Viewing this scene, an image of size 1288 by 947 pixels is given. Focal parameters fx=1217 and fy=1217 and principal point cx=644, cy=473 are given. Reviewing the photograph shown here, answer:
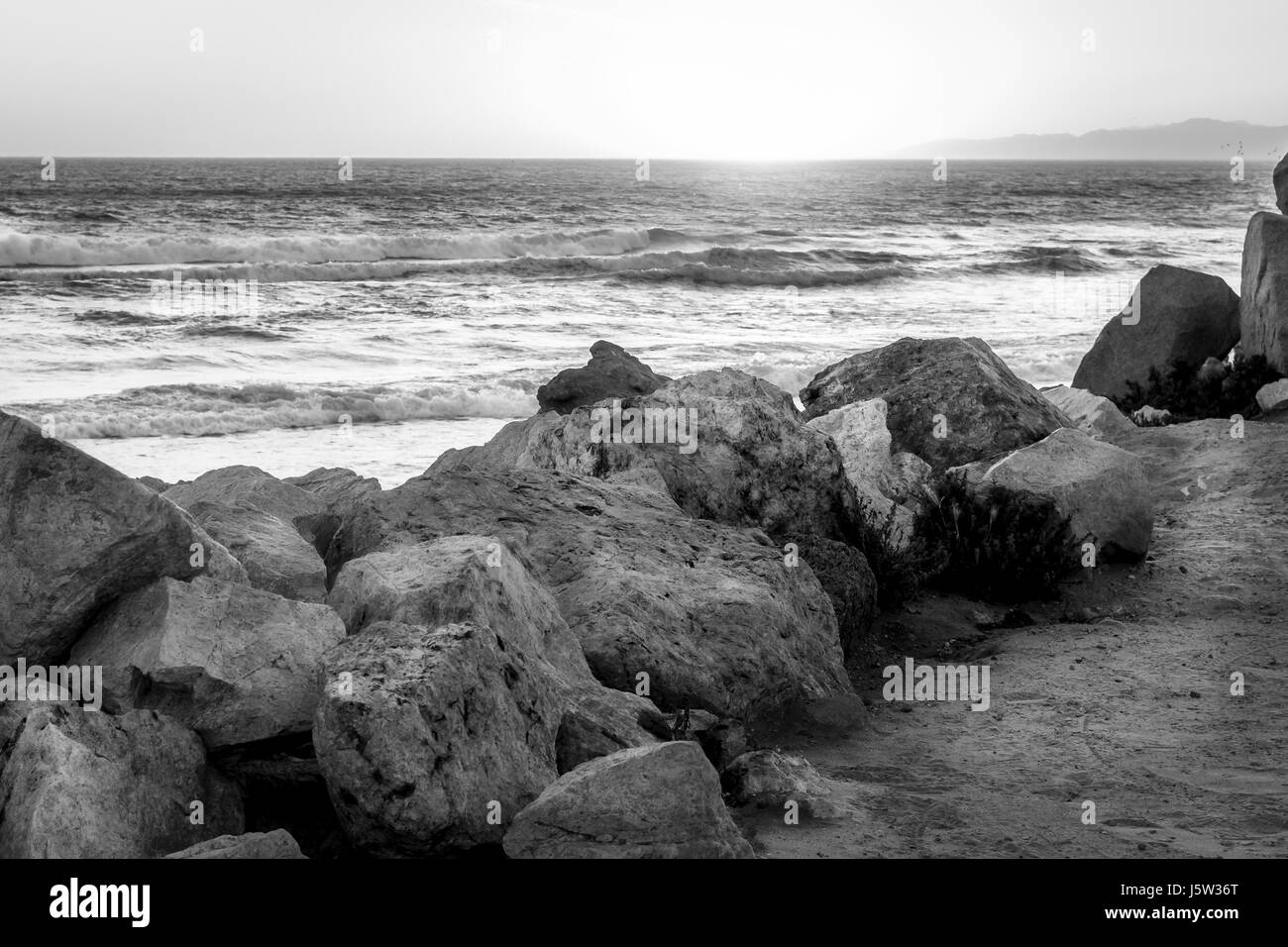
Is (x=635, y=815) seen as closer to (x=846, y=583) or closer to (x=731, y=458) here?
(x=846, y=583)

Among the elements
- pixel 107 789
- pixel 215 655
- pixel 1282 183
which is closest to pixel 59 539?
pixel 215 655

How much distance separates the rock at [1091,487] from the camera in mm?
7188

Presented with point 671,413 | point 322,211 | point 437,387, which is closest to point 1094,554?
point 671,413

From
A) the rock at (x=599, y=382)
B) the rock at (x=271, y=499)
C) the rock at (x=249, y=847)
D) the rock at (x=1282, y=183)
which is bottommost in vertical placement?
the rock at (x=249, y=847)

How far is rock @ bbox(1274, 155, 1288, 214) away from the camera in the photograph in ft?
41.4

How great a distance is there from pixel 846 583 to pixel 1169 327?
7.90 m

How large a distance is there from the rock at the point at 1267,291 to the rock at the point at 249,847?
1056cm

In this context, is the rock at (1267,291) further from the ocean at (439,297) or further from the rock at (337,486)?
the rock at (337,486)

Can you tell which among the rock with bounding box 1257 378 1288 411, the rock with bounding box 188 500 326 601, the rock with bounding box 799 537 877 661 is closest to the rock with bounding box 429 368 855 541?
the rock with bounding box 799 537 877 661

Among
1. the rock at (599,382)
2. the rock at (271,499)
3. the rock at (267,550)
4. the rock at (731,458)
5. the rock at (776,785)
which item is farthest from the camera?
the rock at (599,382)

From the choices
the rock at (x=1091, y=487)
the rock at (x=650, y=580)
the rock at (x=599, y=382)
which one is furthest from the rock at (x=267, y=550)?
the rock at (x=1091, y=487)

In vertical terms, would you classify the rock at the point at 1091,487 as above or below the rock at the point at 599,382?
below

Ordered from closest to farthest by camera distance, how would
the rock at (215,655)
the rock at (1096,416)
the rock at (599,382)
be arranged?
the rock at (215,655) < the rock at (599,382) < the rock at (1096,416)
